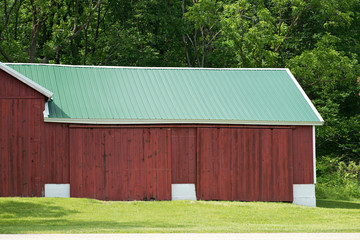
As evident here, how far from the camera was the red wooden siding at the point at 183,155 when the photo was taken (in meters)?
26.5

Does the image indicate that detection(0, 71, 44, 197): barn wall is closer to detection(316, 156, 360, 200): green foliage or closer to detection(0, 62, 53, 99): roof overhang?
detection(0, 62, 53, 99): roof overhang

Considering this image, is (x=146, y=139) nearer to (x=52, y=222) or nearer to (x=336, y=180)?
(x=52, y=222)

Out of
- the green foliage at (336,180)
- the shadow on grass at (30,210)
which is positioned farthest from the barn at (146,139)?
the green foliage at (336,180)

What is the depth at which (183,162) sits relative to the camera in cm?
2655

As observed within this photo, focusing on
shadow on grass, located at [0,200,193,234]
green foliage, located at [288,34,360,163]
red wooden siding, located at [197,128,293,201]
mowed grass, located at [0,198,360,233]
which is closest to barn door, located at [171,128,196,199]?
red wooden siding, located at [197,128,293,201]

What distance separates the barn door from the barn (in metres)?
0.04

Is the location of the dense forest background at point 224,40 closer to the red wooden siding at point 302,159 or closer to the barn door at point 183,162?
the red wooden siding at point 302,159

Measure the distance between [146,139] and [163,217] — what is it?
5.62 m

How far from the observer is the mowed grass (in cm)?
1744

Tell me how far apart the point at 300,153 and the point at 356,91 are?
18568 millimetres

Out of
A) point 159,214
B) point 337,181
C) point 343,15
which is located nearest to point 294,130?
point 159,214

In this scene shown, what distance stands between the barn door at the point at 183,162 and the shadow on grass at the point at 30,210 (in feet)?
19.0

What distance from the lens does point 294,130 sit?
27.5m

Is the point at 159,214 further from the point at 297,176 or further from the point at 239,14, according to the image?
the point at 239,14
